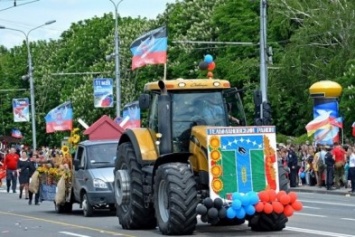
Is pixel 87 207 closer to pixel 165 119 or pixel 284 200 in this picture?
pixel 165 119

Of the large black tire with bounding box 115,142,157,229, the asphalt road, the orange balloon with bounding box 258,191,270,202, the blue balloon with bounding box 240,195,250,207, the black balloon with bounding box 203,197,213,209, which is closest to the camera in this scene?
the black balloon with bounding box 203,197,213,209

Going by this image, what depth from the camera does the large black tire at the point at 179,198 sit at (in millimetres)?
20312

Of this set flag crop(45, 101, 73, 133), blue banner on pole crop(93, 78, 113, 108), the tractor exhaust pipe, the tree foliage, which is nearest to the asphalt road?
the tractor exhaust pipe

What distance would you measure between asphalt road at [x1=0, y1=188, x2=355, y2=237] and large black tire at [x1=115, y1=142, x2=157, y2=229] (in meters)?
0.30

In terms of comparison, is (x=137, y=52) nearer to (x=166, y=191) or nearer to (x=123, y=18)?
(x=166, y=191)

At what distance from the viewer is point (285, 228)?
21891 millimetres

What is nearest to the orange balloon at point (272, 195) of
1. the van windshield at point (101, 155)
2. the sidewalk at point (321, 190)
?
the van windshield at point (101, 155)

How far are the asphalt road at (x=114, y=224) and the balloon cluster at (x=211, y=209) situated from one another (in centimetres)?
71

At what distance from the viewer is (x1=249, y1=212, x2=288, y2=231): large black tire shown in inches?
823

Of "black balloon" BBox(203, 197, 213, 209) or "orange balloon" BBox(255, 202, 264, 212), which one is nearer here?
"black balloon" BBox(203, 197, 213, 209)

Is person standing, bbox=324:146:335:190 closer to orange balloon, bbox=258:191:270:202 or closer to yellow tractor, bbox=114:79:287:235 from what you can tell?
yellow tractor, bbox=114:79:287:235

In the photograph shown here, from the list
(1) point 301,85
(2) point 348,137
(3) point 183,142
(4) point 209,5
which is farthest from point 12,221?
(4) point 209,5

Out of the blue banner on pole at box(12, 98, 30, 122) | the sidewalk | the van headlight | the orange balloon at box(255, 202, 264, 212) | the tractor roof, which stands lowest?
the sidewalk

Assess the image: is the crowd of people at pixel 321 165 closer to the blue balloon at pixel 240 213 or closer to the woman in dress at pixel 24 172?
the woman in dress at pixel 24 172
